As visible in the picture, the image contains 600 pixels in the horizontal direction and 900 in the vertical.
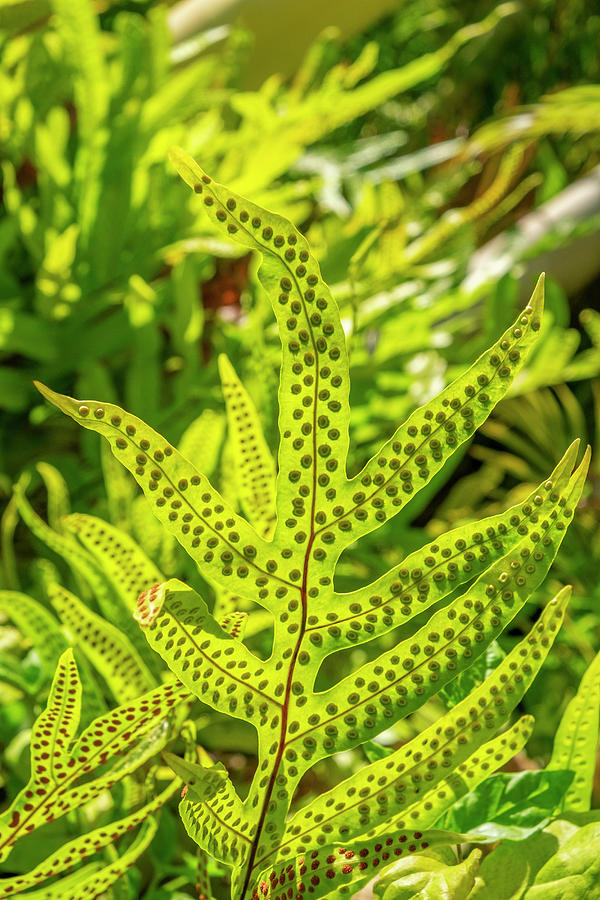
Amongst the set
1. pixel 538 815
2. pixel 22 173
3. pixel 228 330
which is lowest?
pixel 538 815

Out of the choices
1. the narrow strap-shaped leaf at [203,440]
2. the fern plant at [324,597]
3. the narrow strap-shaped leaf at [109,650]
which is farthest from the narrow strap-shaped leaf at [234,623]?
the narrow strap-shaped leaf at [203,440]

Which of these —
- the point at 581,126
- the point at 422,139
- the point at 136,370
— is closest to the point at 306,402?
the point at 136,370

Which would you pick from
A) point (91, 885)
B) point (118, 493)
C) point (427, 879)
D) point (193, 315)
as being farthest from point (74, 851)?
point (193, 315)

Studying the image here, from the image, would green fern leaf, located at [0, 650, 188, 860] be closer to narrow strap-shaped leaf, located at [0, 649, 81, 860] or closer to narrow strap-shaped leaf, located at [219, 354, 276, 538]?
narrow strap-shaped leaf, located at [0, 649, 81, 860]

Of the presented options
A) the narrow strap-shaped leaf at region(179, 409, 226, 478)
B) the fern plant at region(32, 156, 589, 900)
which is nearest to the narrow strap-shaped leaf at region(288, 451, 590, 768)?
the fern plant at region(32, 156, 589, 900)

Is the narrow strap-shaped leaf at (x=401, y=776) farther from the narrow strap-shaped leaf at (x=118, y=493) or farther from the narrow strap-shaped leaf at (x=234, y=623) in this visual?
the narrow strap-shaped leaf at (x=118, y=493)

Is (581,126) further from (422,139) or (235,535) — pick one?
(235,535)
